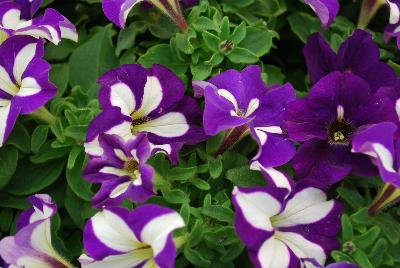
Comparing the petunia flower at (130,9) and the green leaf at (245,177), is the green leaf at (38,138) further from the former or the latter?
the green leaf at (245,177)

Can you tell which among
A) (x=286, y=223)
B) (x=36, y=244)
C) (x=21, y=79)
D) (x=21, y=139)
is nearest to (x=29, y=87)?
(x=21, y=79)

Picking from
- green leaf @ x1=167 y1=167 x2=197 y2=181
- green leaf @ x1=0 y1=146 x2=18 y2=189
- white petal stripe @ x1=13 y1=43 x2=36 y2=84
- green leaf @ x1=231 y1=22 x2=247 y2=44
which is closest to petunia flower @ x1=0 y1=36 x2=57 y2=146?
white petal stripe @ x1=13 y1=43 x2=36 y2=84

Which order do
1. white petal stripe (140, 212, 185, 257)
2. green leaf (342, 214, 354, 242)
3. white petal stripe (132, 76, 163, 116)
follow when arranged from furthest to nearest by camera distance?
white petal stripe (132, 76, 163, 116), green leaf (342, 214, 354, 242), white petal stripe (140, 212, 185, 257)

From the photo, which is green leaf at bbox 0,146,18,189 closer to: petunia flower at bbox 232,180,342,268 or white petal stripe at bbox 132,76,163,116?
white petal stripe at bbox 132,76,163,116

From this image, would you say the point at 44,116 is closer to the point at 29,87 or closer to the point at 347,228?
the point at 29,87

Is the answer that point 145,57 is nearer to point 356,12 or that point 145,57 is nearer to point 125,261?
point 125,261
